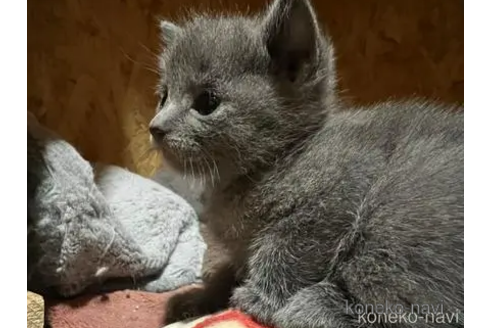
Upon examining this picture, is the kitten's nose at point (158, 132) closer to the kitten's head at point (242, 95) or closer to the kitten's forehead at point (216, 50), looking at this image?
the kitten's head at point (242, 95)

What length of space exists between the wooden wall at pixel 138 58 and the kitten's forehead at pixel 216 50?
29 centimetres

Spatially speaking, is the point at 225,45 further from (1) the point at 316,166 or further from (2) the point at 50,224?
(2) the point at 50,224

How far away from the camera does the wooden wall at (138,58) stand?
150cm

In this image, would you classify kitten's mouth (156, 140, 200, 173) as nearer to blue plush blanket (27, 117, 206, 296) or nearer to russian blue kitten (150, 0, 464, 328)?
russian blue kitten (150, 0, 464, 328)

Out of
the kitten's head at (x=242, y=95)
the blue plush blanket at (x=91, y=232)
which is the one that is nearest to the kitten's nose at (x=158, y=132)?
the kitten's head at (x=242, y=95)

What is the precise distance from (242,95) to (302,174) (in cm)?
18

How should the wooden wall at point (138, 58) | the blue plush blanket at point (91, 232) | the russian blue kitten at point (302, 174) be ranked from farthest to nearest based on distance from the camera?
the wooden wall at point (138, 58) < the blue plush blanket at point (91, 232) < the russian blue kitten at point (302, 174)

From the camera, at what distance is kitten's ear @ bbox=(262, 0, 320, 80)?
109 centimetres

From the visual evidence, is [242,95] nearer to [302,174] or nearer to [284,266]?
[302,174]

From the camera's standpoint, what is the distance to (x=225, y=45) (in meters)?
1.15

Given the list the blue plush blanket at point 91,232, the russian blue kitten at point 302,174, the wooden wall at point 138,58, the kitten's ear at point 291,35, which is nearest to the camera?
the russian blue kitten at point 302,174

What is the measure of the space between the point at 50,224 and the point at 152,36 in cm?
64

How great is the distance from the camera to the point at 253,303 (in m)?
1.09

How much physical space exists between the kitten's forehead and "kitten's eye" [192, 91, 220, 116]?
0.04 metres
